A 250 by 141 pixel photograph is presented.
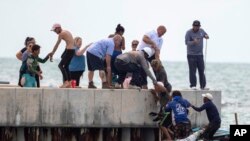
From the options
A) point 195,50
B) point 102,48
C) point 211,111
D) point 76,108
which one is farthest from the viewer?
point 195,50

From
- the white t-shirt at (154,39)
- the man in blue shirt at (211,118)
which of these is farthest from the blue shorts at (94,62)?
the man in blue shirt at (211,118)

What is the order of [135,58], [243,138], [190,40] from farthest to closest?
[190,40] < [135,58] < [243,138]

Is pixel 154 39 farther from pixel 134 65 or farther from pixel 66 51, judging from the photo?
pixel 66 51

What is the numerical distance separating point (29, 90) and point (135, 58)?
2777 millimetres

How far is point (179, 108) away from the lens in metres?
23.9

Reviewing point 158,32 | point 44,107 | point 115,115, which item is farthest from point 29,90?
point 158,32

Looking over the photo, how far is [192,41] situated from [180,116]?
3712 mm

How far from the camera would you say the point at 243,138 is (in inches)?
861

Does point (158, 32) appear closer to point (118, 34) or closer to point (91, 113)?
point (118, 34)

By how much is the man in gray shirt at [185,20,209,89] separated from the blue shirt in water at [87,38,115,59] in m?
2.80

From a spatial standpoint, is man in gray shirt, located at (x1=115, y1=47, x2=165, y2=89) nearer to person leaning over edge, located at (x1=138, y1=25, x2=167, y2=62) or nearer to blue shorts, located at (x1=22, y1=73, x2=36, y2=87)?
person leaning over edge, located at (x1=138, y1=25, x2=167, y2=62)

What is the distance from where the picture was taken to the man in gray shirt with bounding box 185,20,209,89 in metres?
27.2

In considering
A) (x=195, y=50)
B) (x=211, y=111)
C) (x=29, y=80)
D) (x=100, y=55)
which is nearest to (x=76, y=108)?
(x=29, y=80)

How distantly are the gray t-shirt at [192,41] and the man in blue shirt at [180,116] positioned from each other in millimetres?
3463
